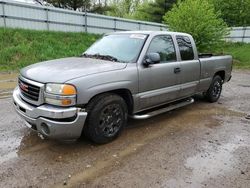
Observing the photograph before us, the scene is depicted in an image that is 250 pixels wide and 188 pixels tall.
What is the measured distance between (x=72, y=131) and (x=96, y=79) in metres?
0.84

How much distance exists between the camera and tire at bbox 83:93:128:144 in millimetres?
3947

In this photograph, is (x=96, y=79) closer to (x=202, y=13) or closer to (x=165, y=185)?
(x=165, y=185)

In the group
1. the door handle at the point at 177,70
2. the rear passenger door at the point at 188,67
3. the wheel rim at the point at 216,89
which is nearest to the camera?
the door handle at the point at 177,70

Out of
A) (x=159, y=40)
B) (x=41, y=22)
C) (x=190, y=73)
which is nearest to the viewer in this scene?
(x=159, y=40)

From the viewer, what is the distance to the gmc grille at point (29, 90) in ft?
12.5

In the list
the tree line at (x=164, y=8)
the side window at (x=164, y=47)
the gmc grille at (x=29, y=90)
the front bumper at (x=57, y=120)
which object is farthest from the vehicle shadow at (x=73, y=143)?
the tree line at (x=164, y=8)

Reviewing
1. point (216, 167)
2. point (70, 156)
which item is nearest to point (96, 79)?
point (70, 156)

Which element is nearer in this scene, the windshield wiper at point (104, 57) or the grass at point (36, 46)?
the windshield wiper at point (104, 57)

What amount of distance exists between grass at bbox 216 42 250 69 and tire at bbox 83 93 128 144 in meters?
15.4

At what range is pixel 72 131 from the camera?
3.73 metres

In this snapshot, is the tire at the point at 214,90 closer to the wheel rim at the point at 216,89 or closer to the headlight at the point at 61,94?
the wheel rim at the point at 216,89

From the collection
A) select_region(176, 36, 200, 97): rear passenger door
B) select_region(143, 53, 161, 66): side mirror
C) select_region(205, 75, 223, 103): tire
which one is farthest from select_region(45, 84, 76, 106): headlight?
select_region(205, 75, 223, 103): tire

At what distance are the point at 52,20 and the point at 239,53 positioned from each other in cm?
1496

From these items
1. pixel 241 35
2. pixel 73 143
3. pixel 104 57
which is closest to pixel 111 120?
pixel 73 143
